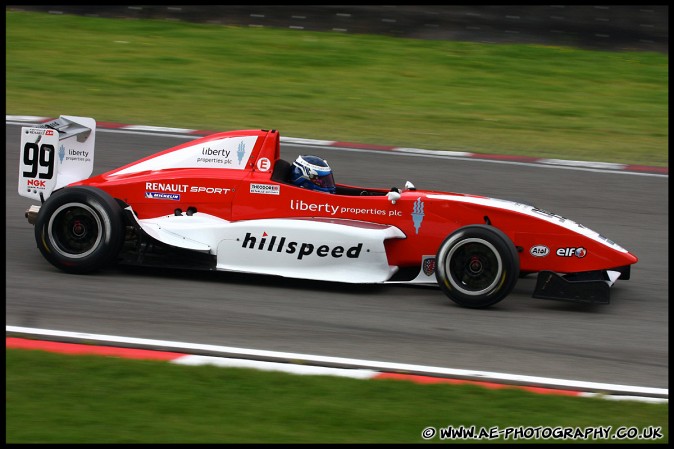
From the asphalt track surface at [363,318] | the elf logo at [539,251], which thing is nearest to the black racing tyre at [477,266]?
the asphalt track surface at [363,318]

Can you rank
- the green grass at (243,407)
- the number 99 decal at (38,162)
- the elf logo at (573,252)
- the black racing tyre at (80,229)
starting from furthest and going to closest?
1. the number 99 decal at (38,162)
2. the black racing tyre at (80,229)
3. the elf logo at (573,252)
4. the green grass at (243,407)

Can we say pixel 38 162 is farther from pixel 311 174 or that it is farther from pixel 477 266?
pixel 477 266

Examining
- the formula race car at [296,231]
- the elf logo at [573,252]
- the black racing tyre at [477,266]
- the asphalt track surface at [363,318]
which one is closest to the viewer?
the asphalt track surface at [363,318]

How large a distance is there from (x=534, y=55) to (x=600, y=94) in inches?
81.1

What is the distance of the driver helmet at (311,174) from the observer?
27.9 feet

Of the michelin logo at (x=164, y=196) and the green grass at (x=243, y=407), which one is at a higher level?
the michelin logo at (x=164, y=196)

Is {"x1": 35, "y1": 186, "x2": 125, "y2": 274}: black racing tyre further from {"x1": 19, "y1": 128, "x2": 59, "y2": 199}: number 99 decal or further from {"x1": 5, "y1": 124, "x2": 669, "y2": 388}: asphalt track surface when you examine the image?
{"x1": 19, "y1": 128, "x2": 59, "y2": 199}: number 99 decal

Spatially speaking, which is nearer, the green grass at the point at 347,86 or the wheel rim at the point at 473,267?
the wheel rim at the point at 473,267

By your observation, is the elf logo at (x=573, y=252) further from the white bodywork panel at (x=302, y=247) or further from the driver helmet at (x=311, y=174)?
the driver helmet at (x=311, y=174)

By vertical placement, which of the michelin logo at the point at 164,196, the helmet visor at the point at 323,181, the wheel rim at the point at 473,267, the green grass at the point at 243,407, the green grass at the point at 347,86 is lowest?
the green grass at the point at 243,407

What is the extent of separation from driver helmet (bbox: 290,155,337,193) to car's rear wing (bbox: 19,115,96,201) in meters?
2.00

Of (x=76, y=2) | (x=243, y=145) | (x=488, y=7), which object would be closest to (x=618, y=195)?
(x=243, y=145)

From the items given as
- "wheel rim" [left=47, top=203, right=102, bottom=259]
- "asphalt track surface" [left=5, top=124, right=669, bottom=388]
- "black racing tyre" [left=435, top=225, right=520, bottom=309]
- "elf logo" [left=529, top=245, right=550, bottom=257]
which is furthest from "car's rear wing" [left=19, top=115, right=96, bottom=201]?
"elf logo" [left=529, top=245, right=550, bottom=257]

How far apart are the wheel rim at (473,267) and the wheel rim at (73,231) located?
9.34ft
